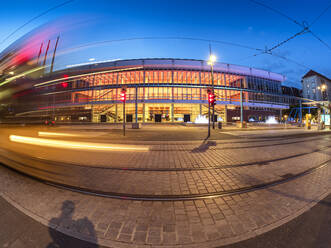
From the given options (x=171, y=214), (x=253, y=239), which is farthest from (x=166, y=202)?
(x=253, y=239)

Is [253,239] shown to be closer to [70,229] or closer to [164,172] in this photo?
[70,229]

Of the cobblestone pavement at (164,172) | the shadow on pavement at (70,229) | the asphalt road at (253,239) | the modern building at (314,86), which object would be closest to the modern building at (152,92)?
the cobblestone pavement at (164,172)

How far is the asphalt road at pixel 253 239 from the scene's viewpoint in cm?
161

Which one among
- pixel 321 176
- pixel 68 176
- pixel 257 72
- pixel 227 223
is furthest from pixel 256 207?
pixel 257 72

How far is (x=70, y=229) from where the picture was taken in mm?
1838

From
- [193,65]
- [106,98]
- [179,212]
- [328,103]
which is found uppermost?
[193,65]

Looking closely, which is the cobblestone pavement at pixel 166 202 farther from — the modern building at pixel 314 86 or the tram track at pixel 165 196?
the modern building at pixel 314 86

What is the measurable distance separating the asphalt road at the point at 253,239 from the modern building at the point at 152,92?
2760 cm

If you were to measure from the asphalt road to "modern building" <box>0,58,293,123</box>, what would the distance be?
90.6 ft

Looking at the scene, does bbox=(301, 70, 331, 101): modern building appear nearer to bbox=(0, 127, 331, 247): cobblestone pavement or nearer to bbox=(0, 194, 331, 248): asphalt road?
bbox=(0, 127, 331, 247): cobblestone pavement

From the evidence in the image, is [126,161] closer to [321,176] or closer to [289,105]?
[321,176]

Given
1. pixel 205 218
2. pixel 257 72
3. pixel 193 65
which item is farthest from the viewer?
pixel 257 72

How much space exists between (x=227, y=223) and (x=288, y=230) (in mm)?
833

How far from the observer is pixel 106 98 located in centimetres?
3166
